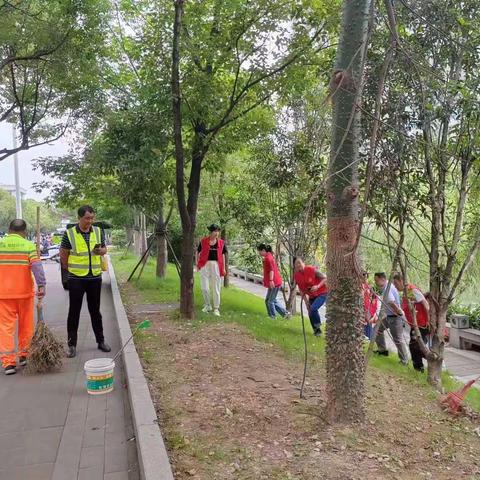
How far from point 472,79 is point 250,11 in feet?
11.5

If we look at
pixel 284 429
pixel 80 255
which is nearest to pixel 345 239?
pixel 284 429

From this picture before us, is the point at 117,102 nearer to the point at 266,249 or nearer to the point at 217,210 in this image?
the point at 266,249

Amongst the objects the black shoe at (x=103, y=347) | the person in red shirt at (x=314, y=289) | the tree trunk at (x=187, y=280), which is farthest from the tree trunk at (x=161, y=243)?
the black shoe at (x=103, y=347)

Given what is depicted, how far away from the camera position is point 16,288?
18.5 feet

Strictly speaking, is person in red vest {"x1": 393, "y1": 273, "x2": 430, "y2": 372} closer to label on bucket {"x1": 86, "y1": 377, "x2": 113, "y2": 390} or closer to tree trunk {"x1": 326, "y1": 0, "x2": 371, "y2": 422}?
tree trunk {"x1": 326, "y1": 0, "x2": 371, "y2": 422}

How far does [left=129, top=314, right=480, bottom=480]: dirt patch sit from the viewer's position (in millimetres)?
3428

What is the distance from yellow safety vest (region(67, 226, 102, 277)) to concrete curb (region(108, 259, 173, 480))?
1.18 meters

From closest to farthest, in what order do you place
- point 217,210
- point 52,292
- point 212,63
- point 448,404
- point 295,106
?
point 448,404, point 212,63, point 295,106, point 52,292, point 217,210

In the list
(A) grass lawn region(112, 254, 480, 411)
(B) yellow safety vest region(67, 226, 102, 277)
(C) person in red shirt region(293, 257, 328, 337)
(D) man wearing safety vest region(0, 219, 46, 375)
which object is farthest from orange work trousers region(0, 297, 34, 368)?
(C) person in red shirt region(293, 257, 328, 337)

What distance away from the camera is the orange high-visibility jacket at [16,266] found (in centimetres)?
560

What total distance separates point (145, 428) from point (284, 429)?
111 cm

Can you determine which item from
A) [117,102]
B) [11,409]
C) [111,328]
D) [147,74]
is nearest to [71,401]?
[11,409]

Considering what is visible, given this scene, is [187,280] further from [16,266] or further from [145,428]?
[145,428]

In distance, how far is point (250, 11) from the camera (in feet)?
24.7
